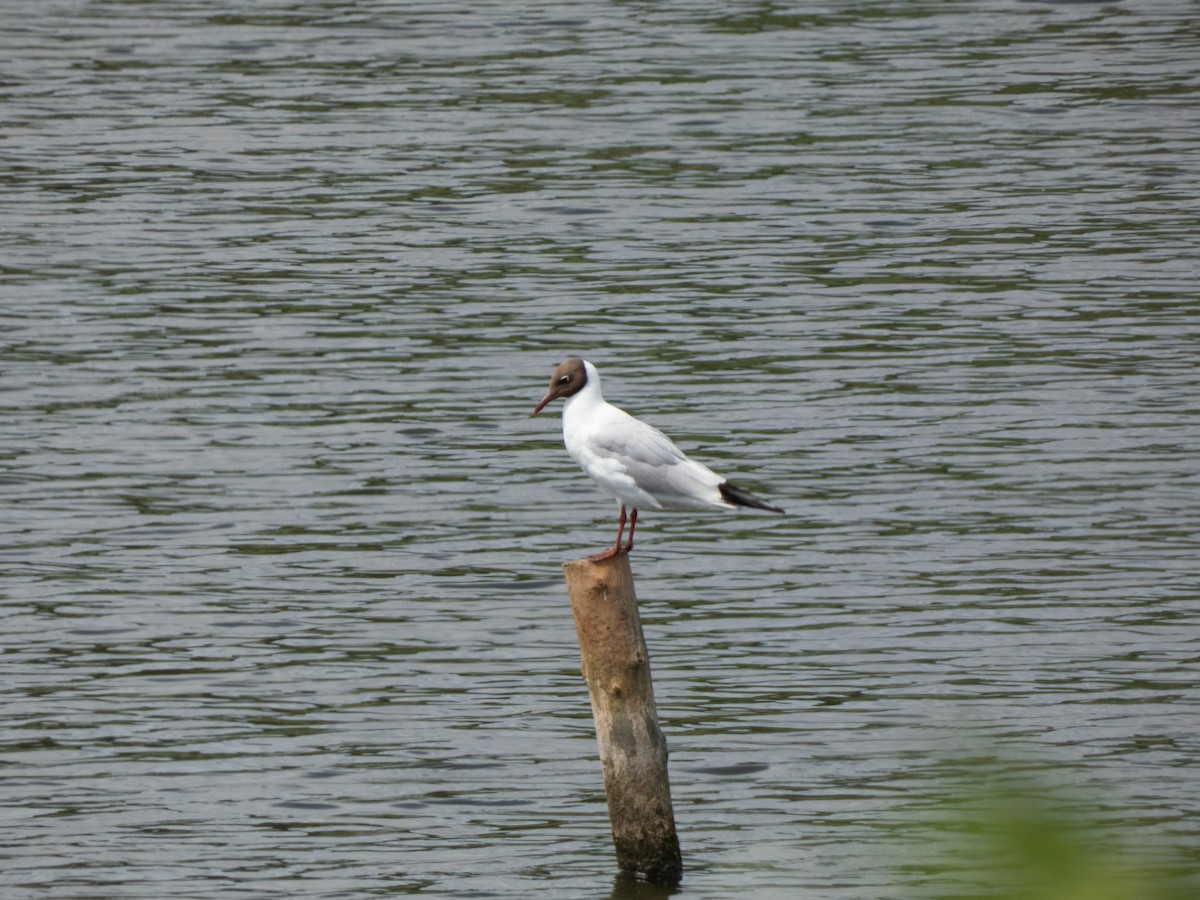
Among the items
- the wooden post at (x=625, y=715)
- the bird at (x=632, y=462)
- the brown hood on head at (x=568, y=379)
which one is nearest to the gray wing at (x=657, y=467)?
the bird at (x=632, y=462)

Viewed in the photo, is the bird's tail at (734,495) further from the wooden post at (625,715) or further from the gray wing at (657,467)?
the wooden post at (625,715)

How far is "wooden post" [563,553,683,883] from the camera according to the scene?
26.9ft

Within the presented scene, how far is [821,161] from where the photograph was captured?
25172mm

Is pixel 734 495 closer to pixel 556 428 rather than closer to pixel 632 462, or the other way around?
pixel 632 462

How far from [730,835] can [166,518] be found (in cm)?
716

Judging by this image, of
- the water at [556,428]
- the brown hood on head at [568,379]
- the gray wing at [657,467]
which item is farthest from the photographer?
the water at [556,428]

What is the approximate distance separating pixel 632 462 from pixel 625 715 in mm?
1150

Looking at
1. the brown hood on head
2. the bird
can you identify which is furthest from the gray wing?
the brown hood on head

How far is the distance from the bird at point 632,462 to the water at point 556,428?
1.56 meters

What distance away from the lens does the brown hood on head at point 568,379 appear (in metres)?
8.97

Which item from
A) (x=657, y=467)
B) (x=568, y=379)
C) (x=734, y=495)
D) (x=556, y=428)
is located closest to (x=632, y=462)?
(x=657, y=467)

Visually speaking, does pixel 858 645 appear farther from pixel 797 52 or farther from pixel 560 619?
pixel 797 52

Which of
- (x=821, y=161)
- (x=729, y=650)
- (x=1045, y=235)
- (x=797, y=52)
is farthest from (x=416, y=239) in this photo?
(x=729, y=650)

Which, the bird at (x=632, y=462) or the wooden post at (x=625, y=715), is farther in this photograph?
the bird at (x=632, y=462)
